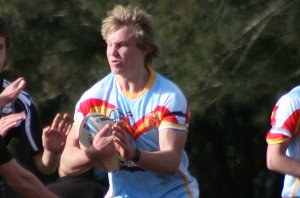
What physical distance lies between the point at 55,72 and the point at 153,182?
4378 millimetres

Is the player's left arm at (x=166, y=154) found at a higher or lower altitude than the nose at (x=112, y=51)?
lower

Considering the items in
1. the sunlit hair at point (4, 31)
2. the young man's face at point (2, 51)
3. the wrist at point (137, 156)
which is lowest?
the wrist at point (137, 156)

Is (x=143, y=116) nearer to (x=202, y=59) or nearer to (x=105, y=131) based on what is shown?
(x=105, y=131)

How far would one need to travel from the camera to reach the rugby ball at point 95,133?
6699 millimetres

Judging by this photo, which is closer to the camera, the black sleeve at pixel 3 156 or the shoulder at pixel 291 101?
the black sleeve at pixel 3 156

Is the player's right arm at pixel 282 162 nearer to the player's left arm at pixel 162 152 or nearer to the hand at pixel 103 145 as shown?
the player's left arm at pixel 162 152

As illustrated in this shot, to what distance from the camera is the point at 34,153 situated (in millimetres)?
7105

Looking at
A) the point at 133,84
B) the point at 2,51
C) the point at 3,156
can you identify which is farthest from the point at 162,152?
the point at 3,156

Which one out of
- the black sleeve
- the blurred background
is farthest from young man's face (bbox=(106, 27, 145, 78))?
the blurred background

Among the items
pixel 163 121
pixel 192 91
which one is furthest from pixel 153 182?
pixel 192 91

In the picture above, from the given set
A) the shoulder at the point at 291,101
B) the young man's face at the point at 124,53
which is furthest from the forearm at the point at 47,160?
the shoulder at the point at 291,101

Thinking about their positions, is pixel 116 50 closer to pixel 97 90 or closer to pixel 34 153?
pixel 97 90

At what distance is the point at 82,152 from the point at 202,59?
3761 millimetres

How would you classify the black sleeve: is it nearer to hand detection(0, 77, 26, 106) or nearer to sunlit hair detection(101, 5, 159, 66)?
hand detection(0, 77, 26, 106)
